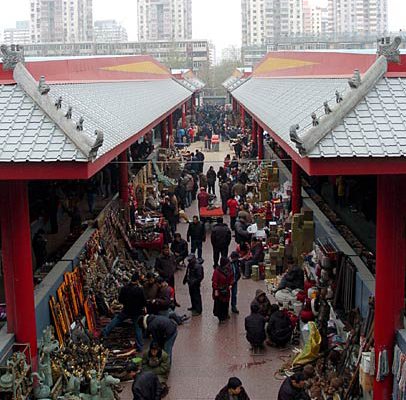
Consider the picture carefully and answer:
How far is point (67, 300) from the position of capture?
34.2ft

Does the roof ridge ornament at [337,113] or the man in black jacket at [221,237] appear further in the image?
the man in black jacket at [221,237]

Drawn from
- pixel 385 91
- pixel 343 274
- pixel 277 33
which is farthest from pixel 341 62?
pixel 277 33

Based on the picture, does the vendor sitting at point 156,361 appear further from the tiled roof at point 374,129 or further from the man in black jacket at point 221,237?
the man in black jacket at point 221,237

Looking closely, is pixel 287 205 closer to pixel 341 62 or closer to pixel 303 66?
pixel 303 66

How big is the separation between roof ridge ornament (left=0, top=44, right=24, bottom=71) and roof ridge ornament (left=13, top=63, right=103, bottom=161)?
73mm

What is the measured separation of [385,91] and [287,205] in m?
10.6

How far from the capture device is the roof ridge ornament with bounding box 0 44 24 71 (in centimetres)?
804

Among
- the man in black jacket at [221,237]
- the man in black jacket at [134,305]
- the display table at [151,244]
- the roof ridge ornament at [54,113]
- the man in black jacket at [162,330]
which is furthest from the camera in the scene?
the display table at [151,244]

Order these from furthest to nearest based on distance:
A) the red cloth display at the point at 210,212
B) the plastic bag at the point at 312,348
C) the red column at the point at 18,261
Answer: the red cloth display at the point at 210,212, the plastic bag at the point at 312,348, the red column at the point at 18,261

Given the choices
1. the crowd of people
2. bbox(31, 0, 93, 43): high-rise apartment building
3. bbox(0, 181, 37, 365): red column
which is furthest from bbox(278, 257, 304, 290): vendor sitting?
bbox(31, 0, 93, 43): high-rise apartment building

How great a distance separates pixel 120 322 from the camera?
36.7ft

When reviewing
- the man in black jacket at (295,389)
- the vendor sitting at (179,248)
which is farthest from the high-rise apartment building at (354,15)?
the man in black jacket at (295,389)

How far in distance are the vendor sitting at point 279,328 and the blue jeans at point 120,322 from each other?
6.15 feet

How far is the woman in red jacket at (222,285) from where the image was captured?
1216 cm
